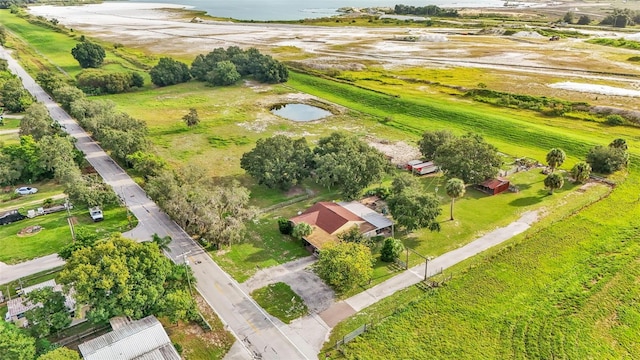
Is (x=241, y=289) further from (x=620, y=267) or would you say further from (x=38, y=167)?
(x=38, y=167)

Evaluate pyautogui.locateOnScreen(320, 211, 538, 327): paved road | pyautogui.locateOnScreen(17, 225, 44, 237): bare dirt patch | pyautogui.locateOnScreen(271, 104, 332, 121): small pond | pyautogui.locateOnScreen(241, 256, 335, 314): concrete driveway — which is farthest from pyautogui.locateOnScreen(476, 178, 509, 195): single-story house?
pyautogui.locateOnScreen(17, 225, 44, 237): bare dirt patch

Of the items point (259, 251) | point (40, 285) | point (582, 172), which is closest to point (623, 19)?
point (582, 172)

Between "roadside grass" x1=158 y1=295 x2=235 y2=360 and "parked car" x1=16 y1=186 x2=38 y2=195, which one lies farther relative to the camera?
"parked car" x1=16 y1=186 x2=38 y2=195

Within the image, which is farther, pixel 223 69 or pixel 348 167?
pixel 223 69

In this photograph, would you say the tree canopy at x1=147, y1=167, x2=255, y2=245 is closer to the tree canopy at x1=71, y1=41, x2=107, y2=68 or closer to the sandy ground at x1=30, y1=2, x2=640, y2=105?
the sandy ground at x1=30, y1=2, x2=640, y2=105

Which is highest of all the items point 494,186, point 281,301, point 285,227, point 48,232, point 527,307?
point 494,186

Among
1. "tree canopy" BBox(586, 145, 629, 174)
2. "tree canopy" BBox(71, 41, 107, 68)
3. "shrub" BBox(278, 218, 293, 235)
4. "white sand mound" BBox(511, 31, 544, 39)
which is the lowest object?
"shrub" BBox(278, 218, 293, 235)

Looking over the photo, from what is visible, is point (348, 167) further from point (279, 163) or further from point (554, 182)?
point (554, 182)
